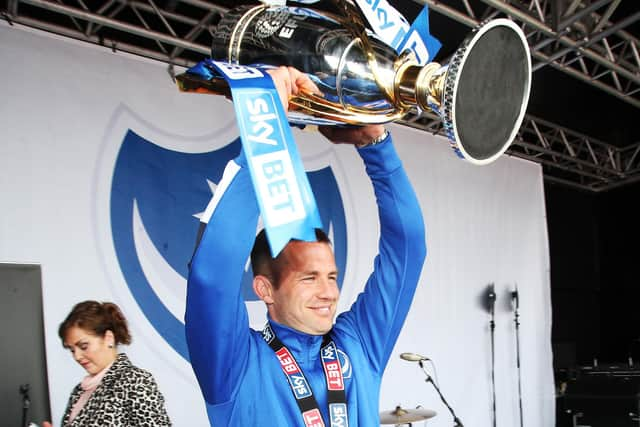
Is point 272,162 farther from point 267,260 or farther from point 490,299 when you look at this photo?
point 490,299

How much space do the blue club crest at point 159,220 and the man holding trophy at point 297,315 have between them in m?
2.28

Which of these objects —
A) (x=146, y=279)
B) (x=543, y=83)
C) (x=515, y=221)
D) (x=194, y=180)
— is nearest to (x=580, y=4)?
(x=543, y=83)

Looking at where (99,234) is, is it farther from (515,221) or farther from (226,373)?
(515,221)

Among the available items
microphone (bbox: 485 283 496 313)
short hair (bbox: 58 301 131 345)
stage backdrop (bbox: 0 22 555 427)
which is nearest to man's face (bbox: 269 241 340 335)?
short hair (bbox: 58 301 131 345)

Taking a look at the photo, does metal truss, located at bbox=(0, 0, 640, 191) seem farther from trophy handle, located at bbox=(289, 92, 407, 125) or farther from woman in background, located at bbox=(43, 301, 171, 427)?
trophy handle, located at bbox=(289, 92, 407, 125)

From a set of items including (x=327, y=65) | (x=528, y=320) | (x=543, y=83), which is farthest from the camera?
(x=528, y=320)

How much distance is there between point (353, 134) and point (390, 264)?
0.35 meters

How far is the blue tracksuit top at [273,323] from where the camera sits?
2.98 ft

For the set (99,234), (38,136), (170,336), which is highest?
(38,136)

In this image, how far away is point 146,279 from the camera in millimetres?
3426

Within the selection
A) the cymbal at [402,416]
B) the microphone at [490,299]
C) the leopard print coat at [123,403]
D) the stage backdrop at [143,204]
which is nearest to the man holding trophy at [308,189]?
the leopard print coat at [123,403]

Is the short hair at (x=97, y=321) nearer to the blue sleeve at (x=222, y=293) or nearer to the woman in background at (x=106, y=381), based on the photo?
the woman in background at (x=106, y=381)

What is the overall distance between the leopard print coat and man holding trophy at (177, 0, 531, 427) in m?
0.94

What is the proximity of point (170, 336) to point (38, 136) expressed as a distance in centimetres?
128
